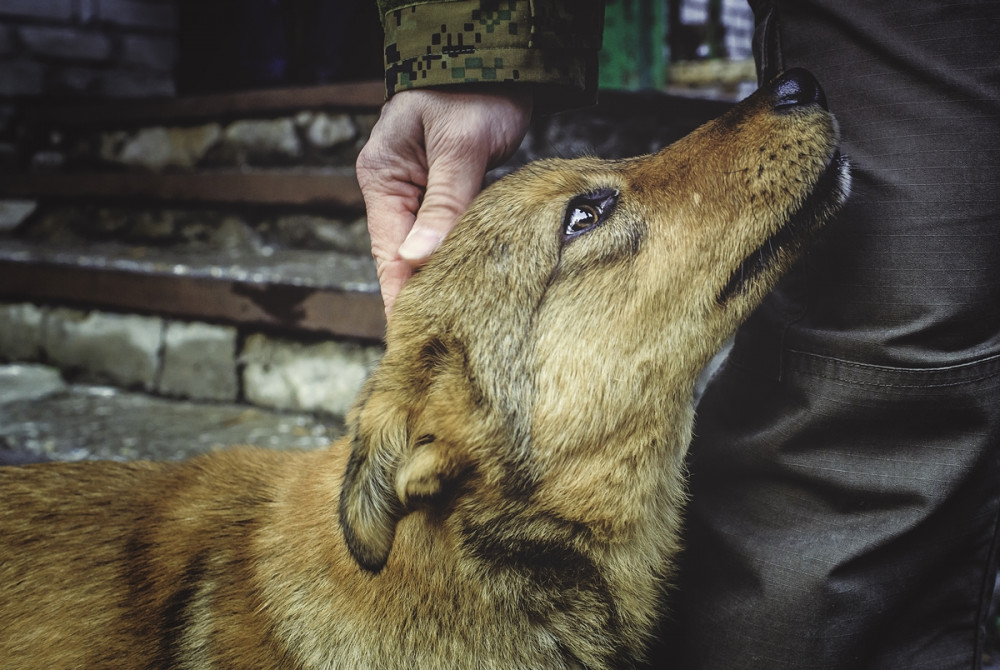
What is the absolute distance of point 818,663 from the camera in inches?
65.0

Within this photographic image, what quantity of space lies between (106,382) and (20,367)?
0.66 m

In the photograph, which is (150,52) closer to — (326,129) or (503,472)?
(326,129)

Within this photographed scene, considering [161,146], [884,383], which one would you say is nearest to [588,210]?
[884,383]

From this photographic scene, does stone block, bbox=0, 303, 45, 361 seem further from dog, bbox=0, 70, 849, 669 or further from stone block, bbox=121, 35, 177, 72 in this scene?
dog, bbox=0, 70, 849, 669

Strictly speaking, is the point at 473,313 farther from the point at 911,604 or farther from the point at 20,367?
the point at 20,367

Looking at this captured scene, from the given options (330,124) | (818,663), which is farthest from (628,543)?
(330,124)

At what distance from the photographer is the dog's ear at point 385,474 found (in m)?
1.52

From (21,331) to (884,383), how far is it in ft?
16.2

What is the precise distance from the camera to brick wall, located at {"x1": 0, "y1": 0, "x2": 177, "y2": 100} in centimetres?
534

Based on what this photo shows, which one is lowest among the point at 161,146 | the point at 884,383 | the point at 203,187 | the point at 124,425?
the point at 124,425

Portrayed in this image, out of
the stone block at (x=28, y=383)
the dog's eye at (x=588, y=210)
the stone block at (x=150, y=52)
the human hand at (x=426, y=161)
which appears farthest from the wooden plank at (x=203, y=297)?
the stone block at (x=150, y=52)

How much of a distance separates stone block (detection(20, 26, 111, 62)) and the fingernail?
5272 millimetres

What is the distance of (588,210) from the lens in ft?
6.08

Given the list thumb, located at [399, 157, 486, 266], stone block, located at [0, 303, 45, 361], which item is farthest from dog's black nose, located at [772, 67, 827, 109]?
stone block, located at [0, 303, 45, 361]
